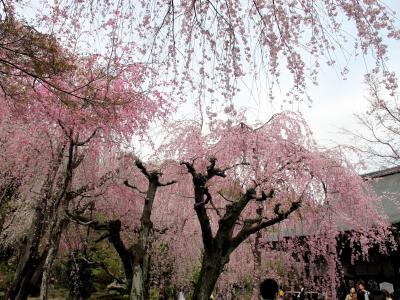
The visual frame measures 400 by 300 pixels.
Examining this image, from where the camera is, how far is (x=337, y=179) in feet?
33.6

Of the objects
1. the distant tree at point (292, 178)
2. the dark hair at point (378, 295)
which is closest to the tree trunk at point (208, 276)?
the distant tree at point (292, 178)

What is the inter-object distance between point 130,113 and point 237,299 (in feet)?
29.8

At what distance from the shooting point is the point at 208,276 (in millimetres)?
7234

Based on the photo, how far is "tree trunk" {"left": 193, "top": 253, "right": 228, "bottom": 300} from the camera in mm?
7168

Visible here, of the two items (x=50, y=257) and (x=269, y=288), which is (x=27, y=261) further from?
(x=269, y=288)

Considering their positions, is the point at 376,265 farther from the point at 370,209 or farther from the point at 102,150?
the point at 102,150

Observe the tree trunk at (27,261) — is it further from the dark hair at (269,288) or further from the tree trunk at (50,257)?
the dark hair at (269,288)

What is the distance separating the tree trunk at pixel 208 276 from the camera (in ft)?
23.5

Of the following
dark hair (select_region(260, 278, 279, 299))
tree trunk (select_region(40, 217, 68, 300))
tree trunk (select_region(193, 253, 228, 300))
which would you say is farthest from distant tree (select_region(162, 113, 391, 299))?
dark hair (select_region(260, 278, 279, 299))

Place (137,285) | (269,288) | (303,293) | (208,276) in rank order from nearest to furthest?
1. (269,288)
2. (208,276)
3. (137,285)
4. (303,293)

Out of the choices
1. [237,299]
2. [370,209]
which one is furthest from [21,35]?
A: [237,299]

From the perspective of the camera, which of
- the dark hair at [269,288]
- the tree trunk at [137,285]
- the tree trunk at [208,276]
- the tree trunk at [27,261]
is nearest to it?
the dark hair at [269,288]

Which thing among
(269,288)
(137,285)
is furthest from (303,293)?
(269,288)

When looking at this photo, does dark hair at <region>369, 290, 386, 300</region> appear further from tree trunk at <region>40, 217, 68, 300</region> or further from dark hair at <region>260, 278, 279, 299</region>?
tree trunk at <region>40, 217, 68, 300</region>
